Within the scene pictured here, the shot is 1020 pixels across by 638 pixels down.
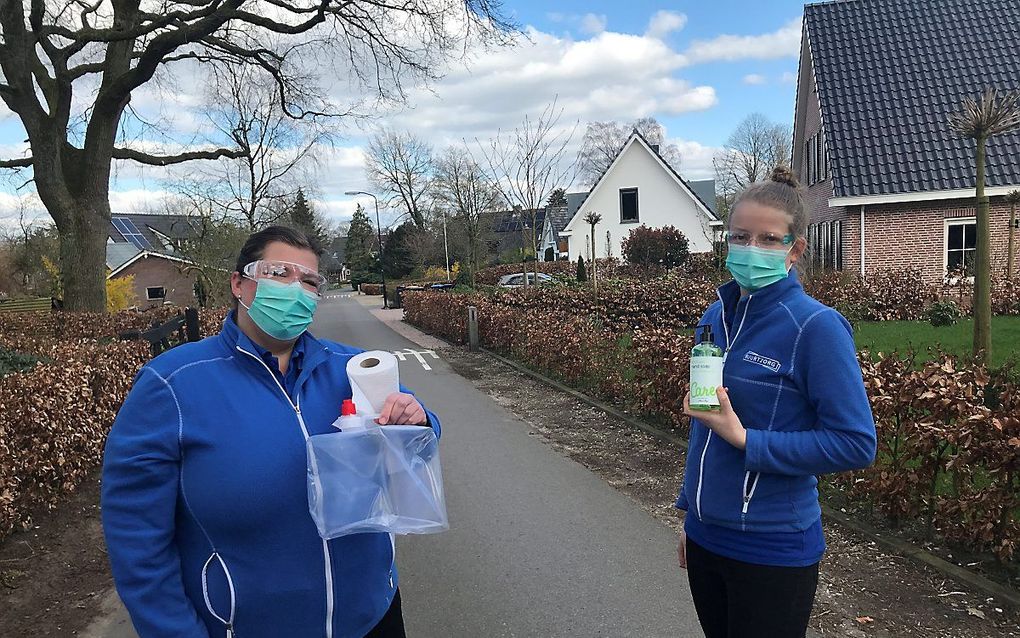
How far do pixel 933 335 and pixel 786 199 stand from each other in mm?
11032

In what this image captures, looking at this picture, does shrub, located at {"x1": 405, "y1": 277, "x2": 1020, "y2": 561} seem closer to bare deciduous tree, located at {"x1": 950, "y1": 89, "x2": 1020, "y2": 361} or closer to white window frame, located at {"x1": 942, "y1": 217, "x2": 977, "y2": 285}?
bare deciduous tree, located at {"x1": 950, "y1": 89, "x2": 1020, "y2": 361}

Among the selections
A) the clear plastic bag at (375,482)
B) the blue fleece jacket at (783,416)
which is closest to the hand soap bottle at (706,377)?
the blue fleece jacket at (783,416)

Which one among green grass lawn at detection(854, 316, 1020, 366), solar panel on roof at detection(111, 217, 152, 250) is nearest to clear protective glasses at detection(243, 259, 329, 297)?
green grass lawn at detection(854, 316, 1020, 366)

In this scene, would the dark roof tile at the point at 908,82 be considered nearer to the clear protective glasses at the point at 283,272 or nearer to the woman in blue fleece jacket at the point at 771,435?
the woman in blue fleece jacket at the point at 771,435

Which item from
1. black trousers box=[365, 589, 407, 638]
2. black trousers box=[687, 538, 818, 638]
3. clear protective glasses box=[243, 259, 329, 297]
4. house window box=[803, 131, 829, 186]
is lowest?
black trousers box=[365, 589, 407, 638]

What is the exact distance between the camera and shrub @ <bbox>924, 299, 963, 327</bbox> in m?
12.4

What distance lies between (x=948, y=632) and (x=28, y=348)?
1034cm

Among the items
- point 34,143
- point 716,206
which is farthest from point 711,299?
point 716,206

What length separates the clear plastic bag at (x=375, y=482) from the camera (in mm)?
1852

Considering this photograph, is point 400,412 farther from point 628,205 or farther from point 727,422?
point 628,205

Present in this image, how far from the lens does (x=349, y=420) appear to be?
6.09ft

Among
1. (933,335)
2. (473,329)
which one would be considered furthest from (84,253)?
(933,335)

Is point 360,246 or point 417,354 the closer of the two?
point 417,354

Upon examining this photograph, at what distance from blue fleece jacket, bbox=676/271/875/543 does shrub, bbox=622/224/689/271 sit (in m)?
33.7
